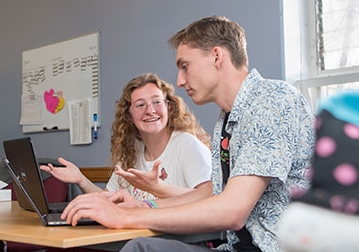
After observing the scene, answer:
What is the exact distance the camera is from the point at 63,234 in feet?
4.11

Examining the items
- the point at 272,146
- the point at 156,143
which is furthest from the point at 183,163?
the point at 272,146

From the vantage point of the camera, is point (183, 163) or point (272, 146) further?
point (183, 163)

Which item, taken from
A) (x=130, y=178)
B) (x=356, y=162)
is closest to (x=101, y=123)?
(x=130, y=178)

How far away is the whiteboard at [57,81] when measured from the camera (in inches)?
142

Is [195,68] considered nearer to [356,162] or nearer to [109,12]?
[356,162]

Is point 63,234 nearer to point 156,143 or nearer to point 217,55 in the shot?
point 217,55

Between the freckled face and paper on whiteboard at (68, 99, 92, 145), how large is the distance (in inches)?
45.2

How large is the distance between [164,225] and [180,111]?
3.82 ft

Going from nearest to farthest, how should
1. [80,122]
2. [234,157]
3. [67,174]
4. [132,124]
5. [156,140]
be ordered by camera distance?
[234,157] < [67,174] < [156,140] < [132,124] < [80,122]

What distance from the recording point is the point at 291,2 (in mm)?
2633

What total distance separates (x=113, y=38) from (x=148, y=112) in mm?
1226

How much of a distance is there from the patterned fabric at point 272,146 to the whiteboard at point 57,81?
216cm

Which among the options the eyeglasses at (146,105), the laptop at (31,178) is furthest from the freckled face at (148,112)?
the laptop at (31,178)

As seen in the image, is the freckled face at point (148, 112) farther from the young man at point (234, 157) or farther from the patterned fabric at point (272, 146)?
the patterned fabric at point (272, 146)
